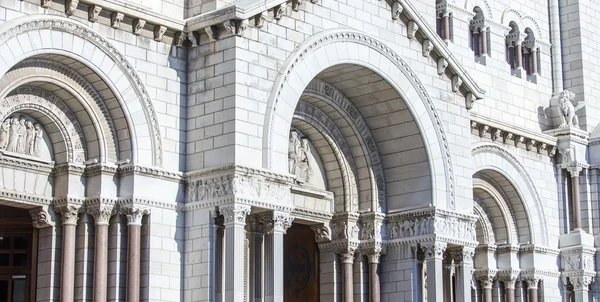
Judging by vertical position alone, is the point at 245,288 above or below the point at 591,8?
below

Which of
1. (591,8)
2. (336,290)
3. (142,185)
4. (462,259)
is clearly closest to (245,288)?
(142,185)

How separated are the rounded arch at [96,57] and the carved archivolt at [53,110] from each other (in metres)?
1.11

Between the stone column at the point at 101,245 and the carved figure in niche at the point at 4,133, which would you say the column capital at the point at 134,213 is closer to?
the stone column at the point at 101,245

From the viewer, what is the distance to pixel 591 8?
134 feet

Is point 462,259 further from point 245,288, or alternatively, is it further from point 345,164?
point 245,288

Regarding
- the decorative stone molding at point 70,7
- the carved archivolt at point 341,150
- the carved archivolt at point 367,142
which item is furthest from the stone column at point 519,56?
the decorative stone molding at point 70,7

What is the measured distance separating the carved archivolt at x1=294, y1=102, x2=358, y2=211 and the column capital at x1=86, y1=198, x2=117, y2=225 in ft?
23.6

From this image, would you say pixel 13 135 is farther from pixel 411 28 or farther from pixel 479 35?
pixel 479 35

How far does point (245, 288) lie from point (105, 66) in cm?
585

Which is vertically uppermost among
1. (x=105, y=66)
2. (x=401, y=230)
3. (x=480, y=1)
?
(x=480, y=1)

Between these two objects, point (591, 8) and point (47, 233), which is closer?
point (47, 233)

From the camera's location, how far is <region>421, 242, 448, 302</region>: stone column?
28.7 metres

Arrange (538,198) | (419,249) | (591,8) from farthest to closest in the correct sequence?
1. (591,8)
2. (538,198)
3. (419,249)

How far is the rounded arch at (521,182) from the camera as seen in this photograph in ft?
115
